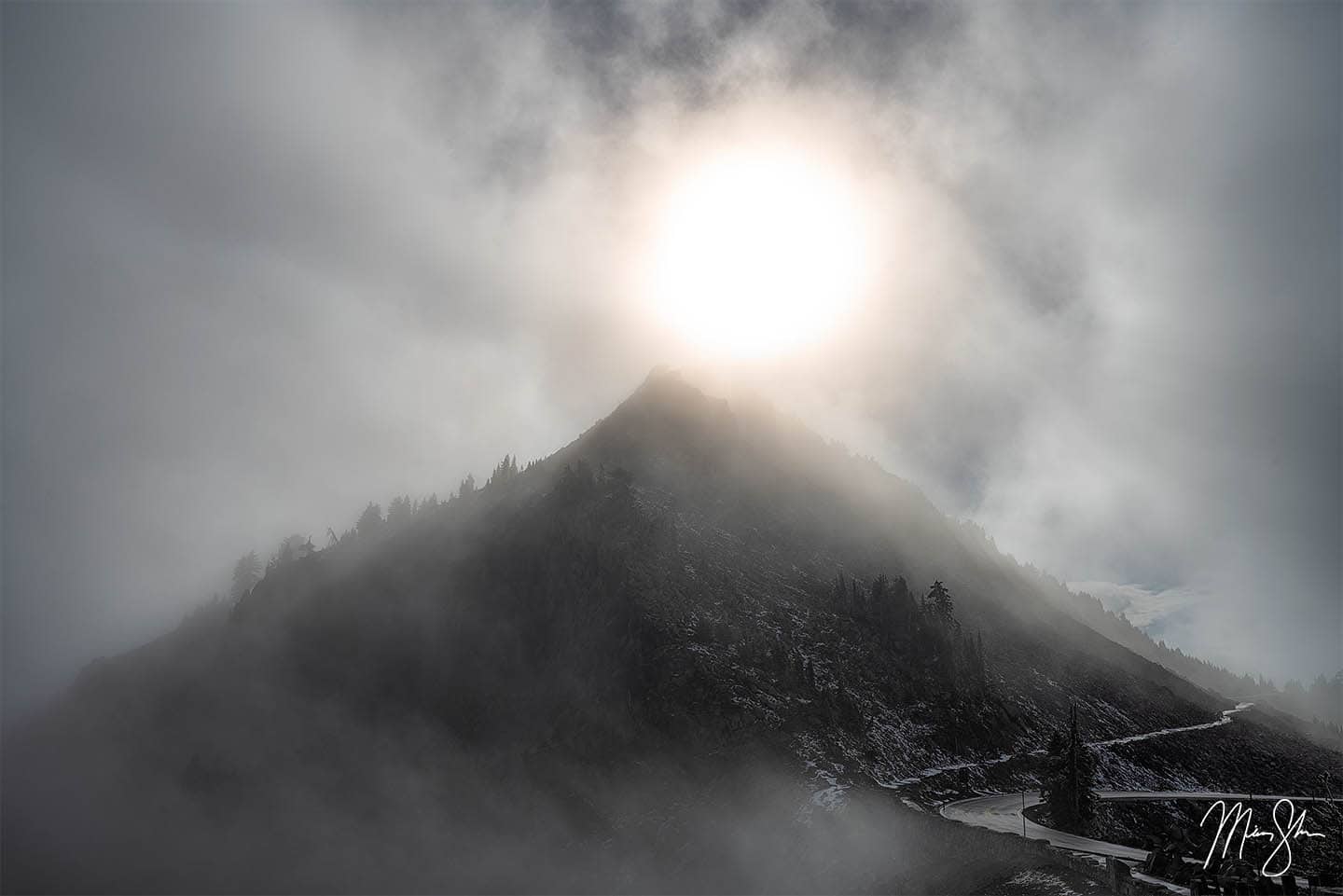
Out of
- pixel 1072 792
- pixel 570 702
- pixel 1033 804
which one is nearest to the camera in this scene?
pixel 1072 792

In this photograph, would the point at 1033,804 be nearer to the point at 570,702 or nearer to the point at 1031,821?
the point at 1031,821

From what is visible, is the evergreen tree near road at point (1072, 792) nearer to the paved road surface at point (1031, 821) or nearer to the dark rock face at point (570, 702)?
the paved road surface at point (1031, 821)

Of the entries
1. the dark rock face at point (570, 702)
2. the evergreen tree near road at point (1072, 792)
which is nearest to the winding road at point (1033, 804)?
the evergreen tree near road at point (1072, 792)

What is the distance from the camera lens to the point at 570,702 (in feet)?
352

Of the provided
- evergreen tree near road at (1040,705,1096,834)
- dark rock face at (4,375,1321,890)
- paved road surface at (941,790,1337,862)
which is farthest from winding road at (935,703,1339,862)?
dark rock face at (4,375,1321,890)

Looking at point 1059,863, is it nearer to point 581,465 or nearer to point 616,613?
point 616,613

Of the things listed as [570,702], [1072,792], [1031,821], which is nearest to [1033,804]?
[1031,821]

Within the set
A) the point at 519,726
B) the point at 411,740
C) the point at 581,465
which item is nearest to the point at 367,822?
the point at 411,740

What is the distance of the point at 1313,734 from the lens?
174m

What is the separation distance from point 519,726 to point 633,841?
111 feet

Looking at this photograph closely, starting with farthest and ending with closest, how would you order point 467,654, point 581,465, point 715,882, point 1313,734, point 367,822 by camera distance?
point 1313,734 < point 581,465 < point 467,654 < point 367,822 < point 715,882

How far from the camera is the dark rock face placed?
Answer: 88000 millimetres

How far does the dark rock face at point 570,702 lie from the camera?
289 ft

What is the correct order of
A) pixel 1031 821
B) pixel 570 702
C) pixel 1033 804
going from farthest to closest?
pixel 570 702, pixel 1033 804, pixel 1031 821
